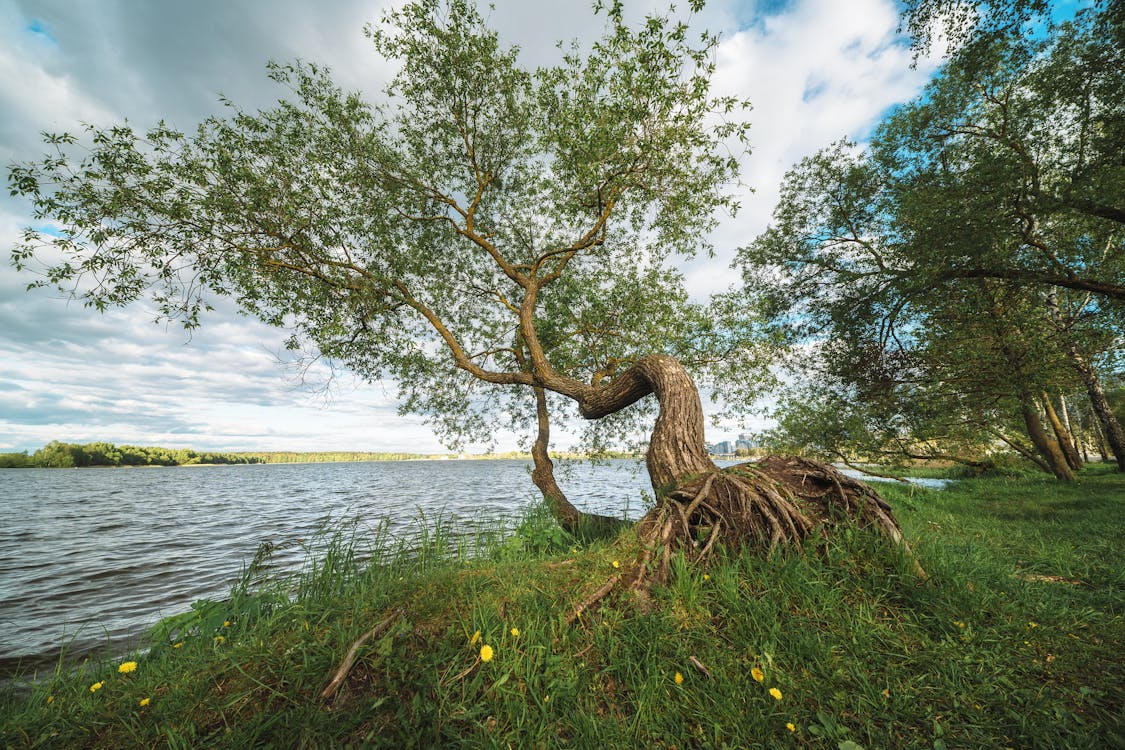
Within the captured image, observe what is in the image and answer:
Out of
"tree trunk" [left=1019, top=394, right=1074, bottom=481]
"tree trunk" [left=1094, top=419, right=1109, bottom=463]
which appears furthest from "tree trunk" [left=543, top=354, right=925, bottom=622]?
"tree trunk" [left=1094, top=419, right=1109, bottom=463]

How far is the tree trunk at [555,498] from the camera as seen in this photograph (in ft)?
25.7

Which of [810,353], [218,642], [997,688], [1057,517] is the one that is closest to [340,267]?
[218,642]

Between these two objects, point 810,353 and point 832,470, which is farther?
point 810,353

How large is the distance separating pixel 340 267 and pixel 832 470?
9.03m

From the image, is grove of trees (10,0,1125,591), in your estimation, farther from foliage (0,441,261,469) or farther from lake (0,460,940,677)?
foliage (0,441,261,469)

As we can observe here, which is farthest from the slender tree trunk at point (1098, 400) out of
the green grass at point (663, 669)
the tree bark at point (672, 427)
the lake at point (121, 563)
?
the lake at point (121, 563)

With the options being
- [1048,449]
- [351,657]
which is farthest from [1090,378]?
[351,657]

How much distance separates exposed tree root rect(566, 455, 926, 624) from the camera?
140 inches

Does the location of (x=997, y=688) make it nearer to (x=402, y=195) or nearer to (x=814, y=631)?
(x=814, y=631)

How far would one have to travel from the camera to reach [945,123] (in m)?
10.3

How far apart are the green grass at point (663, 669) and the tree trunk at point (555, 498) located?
427 centimetres

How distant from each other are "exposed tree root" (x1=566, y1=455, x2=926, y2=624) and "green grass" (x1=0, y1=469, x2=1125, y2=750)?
201 mm

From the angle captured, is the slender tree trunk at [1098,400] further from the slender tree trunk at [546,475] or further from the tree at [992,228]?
the slender tree trunk at [546,475]

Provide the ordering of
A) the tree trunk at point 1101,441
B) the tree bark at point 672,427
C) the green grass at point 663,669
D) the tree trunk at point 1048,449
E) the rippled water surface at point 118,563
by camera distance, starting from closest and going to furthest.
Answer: the green grass at point 663,669 → the tree bark at point 672,427 → the rippled water surface at point 118,563 → the tree trunk at point 1048,449 → the tree trunk at point 1101,441
